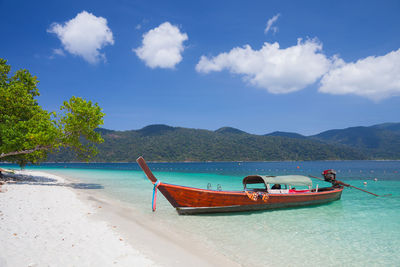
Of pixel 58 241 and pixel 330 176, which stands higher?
pixel 330 176

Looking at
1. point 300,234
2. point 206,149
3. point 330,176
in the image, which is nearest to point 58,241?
point 300,234

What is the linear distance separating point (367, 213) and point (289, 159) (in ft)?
434

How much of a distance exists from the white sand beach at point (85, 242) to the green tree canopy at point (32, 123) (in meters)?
7.78

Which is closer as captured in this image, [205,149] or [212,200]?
[212,200]

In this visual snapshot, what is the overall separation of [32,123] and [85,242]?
1441cm

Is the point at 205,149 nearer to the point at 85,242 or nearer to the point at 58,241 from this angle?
the point at 85,242

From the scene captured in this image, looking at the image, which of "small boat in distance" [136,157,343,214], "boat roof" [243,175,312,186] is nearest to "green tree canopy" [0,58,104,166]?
"small boat in distance" [136,157,343,214]

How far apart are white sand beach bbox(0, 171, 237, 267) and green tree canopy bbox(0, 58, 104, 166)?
7781 millimetres

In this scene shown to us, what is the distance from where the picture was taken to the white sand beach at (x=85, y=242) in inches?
208

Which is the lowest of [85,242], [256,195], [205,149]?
[85,242]

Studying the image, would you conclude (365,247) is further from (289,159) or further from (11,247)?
(289,159)

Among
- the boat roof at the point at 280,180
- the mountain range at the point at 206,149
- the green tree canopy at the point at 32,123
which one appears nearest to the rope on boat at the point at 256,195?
the boat roof at the point at 280,180

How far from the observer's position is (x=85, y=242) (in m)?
6.42

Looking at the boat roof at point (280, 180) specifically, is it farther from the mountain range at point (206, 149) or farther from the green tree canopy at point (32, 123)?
the mountain range at point (206, 149)
